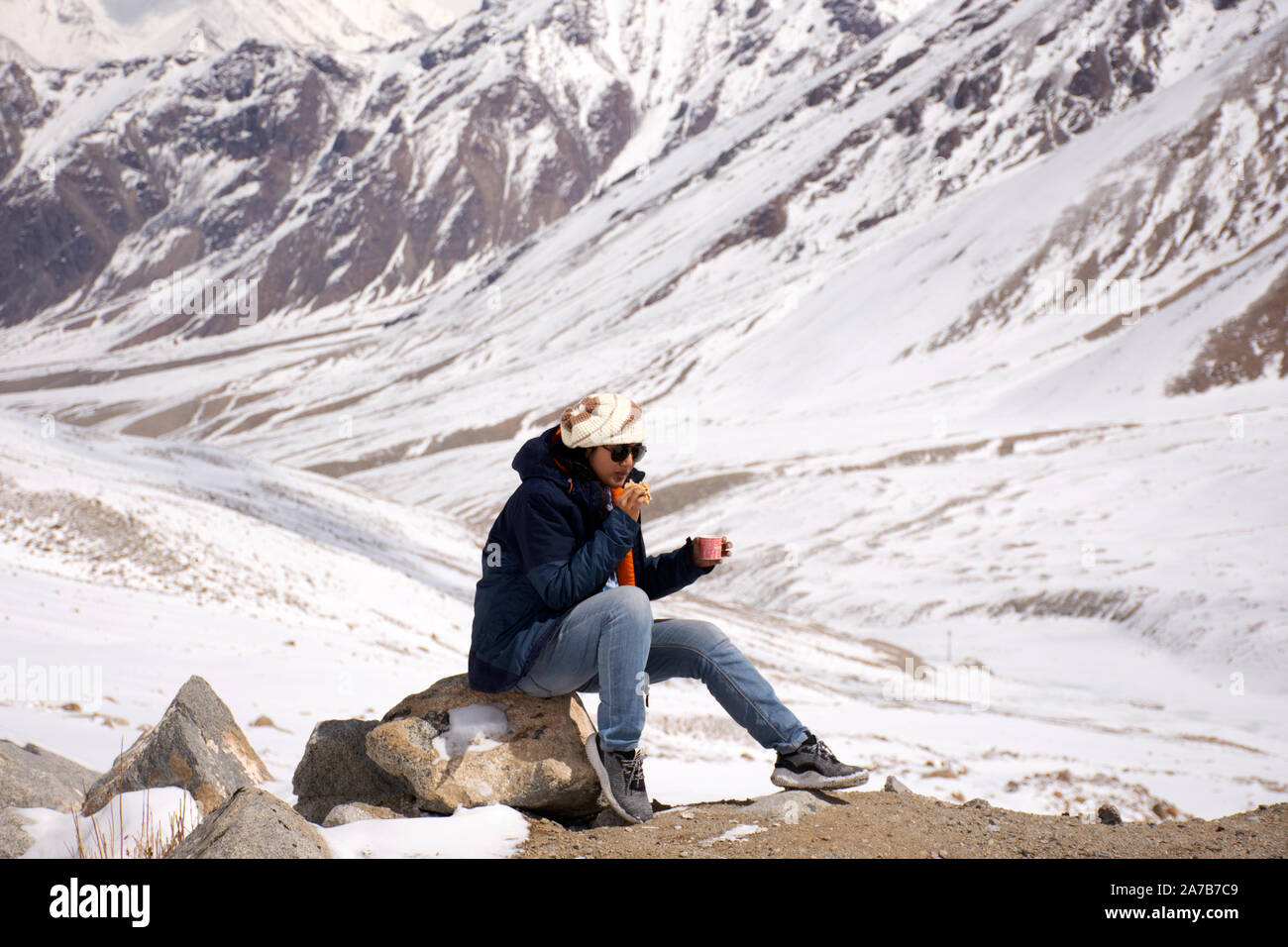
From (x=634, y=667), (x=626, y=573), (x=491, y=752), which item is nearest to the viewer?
(x=634, y=667)

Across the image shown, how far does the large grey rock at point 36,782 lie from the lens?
17.5 feet

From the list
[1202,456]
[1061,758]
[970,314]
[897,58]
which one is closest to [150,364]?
[897,58]

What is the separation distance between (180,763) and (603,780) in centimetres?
241

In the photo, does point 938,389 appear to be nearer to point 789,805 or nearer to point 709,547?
point 709,547

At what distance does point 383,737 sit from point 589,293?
12700cm

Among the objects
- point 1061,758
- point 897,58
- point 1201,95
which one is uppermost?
point 897,58

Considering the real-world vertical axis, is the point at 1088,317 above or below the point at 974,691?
above

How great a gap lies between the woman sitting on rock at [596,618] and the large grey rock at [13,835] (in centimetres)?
225

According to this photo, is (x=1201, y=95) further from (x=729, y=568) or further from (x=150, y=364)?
(x=150, y=364)

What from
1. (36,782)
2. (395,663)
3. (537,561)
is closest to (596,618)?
(537,561)

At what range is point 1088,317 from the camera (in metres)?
79.2

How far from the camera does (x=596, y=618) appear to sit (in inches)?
Result: 216
